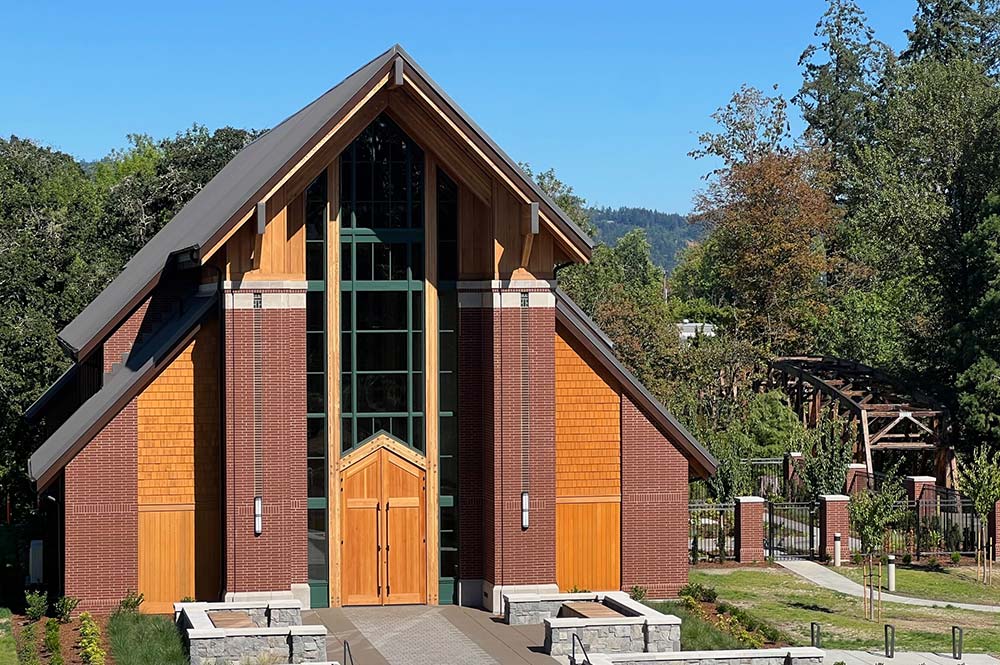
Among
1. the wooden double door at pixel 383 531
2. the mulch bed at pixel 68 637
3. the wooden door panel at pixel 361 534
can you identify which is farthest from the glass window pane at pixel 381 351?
the mulch bed at pixel 68 637

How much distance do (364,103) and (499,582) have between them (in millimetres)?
8482

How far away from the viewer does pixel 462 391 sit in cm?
2755

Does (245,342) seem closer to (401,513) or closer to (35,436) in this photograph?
(401,513)

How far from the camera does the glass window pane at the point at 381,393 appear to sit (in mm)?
27359

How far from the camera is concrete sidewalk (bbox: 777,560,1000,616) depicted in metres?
30.5

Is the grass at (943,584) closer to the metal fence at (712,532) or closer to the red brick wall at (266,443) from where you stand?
the metal fence at (712,532)

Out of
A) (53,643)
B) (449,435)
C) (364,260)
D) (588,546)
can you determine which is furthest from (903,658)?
(53,643)

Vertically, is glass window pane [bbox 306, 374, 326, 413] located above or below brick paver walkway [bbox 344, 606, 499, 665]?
above

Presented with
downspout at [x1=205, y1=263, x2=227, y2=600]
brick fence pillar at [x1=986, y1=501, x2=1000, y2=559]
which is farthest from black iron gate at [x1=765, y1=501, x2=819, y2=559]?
downspout at [x1=205, y1=263, x2=227, y2=600]

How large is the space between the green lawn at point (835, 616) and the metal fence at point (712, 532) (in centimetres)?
123

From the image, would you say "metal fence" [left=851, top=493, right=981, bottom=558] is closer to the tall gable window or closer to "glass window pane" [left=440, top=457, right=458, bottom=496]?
"glass window pane" [left=440, top=457, right=458, bottom=496]

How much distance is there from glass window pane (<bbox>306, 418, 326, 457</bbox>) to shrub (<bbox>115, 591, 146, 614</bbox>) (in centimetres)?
379

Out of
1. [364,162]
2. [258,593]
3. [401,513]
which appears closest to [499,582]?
[401,513]

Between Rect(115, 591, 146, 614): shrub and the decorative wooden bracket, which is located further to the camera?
Rect(115, 591, 146, 614): shrub
